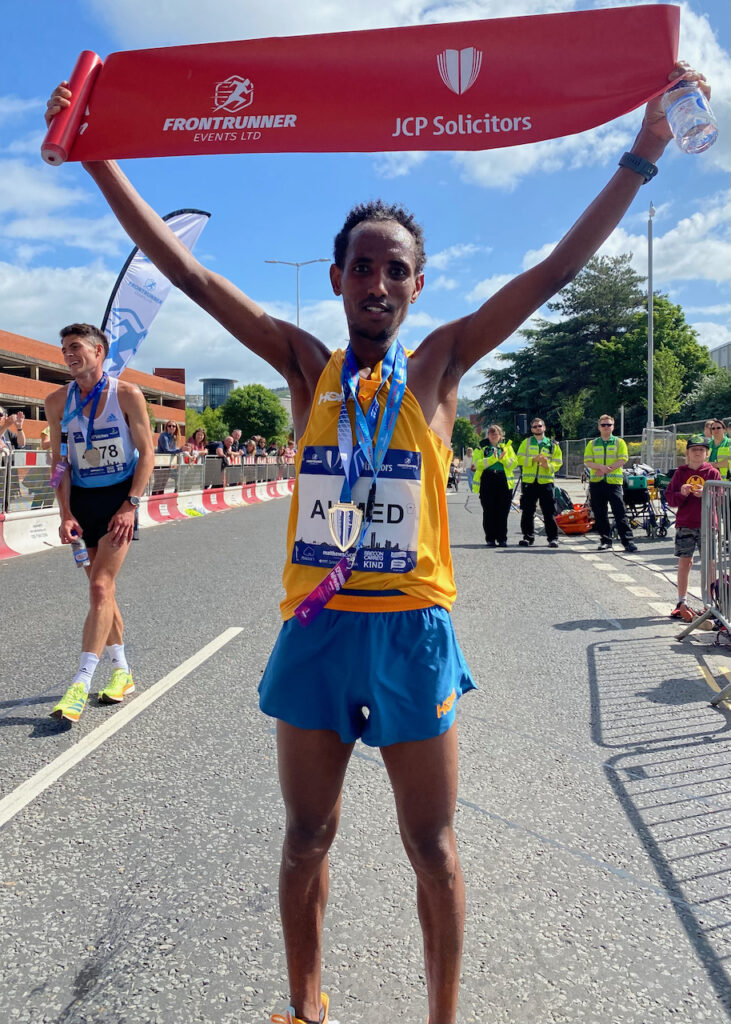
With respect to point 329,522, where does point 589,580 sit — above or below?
below

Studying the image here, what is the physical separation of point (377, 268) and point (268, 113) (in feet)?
2.84

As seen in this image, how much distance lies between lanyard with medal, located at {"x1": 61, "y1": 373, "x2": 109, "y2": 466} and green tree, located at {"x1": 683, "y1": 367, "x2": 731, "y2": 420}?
1825 inches

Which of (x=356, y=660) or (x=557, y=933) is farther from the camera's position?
(x=557, y=933)

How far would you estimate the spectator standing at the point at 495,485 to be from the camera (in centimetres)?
1377

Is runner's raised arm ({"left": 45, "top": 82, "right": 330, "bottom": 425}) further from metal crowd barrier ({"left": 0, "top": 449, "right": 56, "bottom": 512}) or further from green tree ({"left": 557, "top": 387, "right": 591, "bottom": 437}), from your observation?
green tree ({"left": 557, "top": 387, "right": 591, "bottom": 437})

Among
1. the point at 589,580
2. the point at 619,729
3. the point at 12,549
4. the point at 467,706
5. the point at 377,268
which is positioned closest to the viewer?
the point at 377,268

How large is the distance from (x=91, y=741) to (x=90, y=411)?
1948 millimetres

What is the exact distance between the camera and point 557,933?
8.36 feet

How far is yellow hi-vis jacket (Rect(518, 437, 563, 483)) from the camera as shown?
13.9 metres

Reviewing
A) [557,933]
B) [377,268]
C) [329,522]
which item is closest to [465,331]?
[377,268]

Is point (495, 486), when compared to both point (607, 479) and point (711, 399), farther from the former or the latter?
point (711, 399)

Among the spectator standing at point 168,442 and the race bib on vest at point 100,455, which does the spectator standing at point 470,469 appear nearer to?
the spectator standing at point 168,442

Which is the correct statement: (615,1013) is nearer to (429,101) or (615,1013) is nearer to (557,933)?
(557,933)

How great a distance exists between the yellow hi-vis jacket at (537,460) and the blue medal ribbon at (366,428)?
39.6 ft
